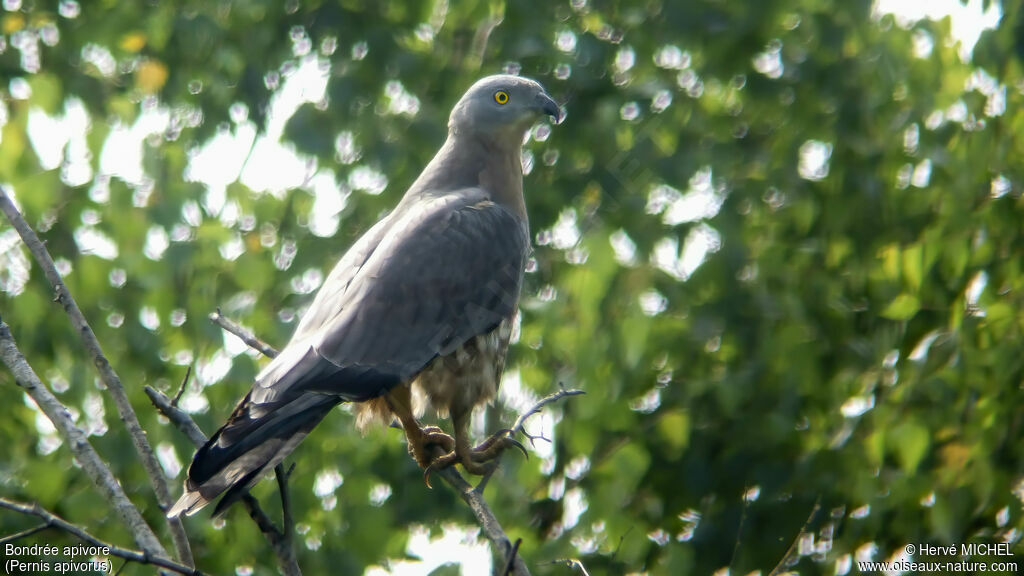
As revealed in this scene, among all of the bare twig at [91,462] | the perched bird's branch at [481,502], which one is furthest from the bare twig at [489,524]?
the bare twig at [91,462]

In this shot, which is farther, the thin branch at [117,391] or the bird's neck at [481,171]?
the bird's neck at [481,171]

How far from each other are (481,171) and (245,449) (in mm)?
1831

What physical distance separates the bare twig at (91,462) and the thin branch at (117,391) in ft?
0.20

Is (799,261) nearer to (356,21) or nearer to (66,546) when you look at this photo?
(356,21)

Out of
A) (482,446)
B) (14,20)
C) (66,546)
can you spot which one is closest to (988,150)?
(482,446)

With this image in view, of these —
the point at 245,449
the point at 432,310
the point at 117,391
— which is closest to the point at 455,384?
the point at 432,310

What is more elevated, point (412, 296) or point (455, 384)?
point (412, 296)

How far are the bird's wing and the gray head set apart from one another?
34 cm

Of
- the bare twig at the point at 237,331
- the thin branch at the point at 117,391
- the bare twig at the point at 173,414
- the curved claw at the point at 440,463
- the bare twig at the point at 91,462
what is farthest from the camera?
the curved claw at the point at 440,463

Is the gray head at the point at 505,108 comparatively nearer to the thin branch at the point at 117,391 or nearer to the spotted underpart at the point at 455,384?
the spotted underpart at the point at 455,384

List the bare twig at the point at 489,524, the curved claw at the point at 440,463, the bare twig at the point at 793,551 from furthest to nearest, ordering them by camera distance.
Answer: the curved claw at the point at 440,463
the bare twig at the point at 793,551
the bare twig at the point at 489,524

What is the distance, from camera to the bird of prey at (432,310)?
3.39 meters

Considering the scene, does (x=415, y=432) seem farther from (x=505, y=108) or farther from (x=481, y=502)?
(x=505, y=108)

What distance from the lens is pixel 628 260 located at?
489 centimetres
